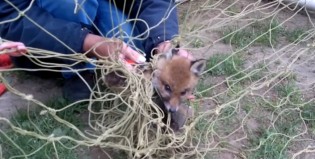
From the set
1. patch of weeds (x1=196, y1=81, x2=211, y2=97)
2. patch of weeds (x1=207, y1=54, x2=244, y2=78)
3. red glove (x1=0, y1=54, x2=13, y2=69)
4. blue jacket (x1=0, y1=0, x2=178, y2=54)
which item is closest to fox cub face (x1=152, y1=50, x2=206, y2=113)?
blue jacket (x1=0, y1=0, x2=178, y2=54)

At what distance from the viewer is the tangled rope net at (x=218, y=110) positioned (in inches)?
77.4

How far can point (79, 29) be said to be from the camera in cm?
229

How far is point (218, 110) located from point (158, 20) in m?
0.54

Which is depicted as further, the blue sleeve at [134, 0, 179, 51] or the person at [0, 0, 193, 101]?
the blue sleeve at [134, 0, 179, 51]

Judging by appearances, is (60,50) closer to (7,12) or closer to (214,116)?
(7,12)

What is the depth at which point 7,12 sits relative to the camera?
2387 mm

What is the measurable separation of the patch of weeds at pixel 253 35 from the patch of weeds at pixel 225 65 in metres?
0.14

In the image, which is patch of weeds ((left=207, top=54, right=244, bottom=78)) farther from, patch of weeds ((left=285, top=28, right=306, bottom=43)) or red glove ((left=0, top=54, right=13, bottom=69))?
red glove ((left=0, top=54, right=13, bottom=69))

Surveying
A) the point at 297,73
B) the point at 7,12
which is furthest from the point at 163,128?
the point at 297,73

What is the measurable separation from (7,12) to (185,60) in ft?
2.61

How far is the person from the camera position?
2227mm

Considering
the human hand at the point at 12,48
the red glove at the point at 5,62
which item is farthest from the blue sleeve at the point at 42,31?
the human hand at the point at 12,48

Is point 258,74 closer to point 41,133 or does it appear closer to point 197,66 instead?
point 197,66

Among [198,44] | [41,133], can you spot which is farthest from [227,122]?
[41,133]
